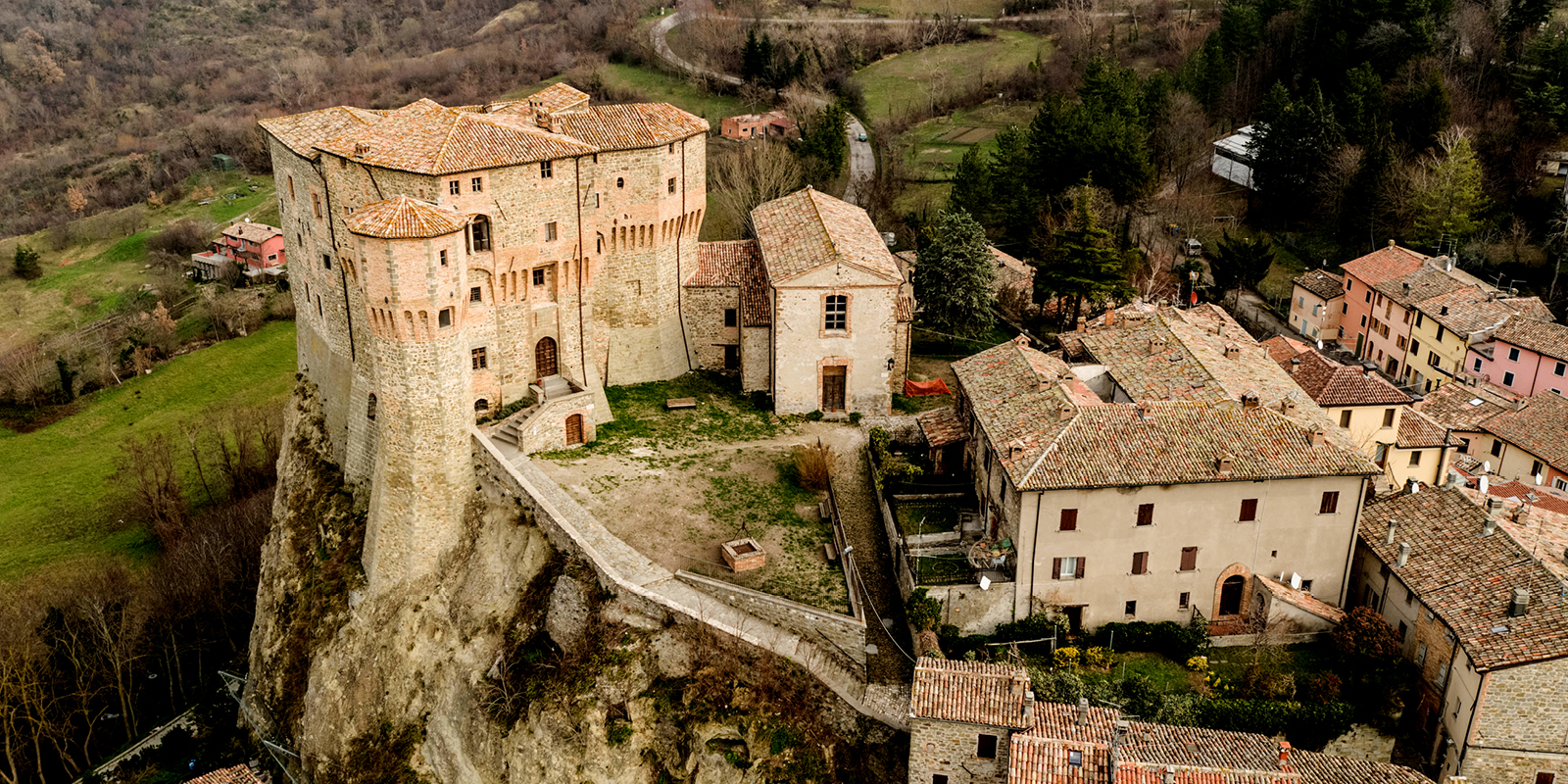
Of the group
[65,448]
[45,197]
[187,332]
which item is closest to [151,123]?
[45,197]

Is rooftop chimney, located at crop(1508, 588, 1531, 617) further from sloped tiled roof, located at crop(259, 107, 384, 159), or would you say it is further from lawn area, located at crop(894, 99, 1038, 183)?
Answer: lawn area, located at crop(894, 99, 1038, 183)

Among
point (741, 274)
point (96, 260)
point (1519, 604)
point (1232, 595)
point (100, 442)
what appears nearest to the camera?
point (1519, 604)

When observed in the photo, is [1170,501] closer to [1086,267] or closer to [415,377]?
[1086,267]

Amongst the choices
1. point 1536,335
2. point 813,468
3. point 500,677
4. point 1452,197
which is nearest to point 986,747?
point 813,468

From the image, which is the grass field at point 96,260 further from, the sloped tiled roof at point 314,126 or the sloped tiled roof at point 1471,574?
the sloped tiled roof at point 1471,574

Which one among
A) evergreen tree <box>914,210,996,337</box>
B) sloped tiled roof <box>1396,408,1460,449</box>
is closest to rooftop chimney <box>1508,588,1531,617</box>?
sloped tiled roof <box>1396,408,1460,449</box>

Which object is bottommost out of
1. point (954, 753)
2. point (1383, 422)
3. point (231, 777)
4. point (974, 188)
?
point (231, 777)
